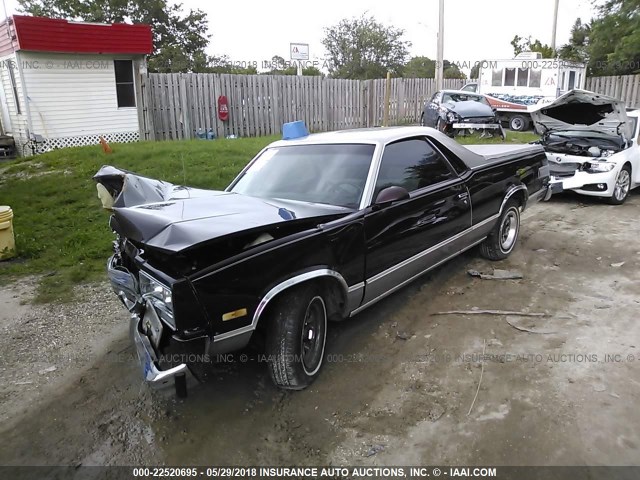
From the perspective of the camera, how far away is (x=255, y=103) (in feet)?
50.3

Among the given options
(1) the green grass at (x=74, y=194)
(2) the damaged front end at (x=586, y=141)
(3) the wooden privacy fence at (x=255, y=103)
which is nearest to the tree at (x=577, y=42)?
(3) the wooden privacy fence at (x=255, y=103)

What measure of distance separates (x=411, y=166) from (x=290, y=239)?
1.75m

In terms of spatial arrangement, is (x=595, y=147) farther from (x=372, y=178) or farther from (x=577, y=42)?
(x=577, y=42)

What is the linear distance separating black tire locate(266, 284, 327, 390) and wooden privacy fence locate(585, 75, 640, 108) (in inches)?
981

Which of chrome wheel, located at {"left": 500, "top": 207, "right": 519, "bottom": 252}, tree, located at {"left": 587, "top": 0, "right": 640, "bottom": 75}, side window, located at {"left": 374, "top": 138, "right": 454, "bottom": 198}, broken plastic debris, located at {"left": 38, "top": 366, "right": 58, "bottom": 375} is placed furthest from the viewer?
tree, located at {"left": 587, "top": 0, "right": 640, "bottom": 75}

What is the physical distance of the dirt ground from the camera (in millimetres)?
2689

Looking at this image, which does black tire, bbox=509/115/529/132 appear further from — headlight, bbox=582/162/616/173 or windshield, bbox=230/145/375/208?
windshield, bbox=230/145/375/208

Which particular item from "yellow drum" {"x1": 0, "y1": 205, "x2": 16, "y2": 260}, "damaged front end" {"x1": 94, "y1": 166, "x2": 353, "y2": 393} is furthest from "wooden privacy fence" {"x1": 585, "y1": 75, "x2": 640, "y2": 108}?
"yellow drum" {"x1": 0, "y1": 205, "x2": 16, "y2": 260}

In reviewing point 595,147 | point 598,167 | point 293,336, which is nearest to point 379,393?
point 293,336

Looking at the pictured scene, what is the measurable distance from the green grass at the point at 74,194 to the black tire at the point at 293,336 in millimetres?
2903

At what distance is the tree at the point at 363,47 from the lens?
135 feet

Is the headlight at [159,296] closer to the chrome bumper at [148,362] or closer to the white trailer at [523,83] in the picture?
the chrome bumper at [148,362]

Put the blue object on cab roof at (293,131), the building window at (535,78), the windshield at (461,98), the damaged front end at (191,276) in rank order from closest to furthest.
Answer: the damaged front end at (191,276)
the blue object on cab roof at (293,131)
the windshield at (461,98)
the building window at (535,78)

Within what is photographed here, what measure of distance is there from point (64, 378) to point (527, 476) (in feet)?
10.3
